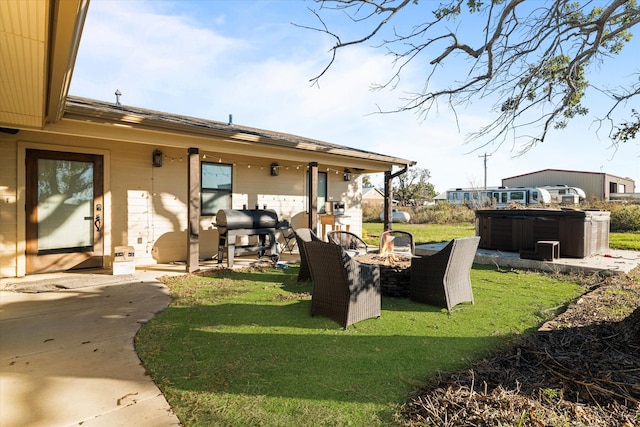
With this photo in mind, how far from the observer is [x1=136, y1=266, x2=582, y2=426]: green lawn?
2.13m

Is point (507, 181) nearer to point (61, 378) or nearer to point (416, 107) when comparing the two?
point (416, 107)

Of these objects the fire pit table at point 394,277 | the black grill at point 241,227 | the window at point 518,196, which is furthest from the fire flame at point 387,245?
the window at point 518,196

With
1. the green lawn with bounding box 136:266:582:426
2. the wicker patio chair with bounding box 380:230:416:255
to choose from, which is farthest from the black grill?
the wicker patio chair with bounding box 380:230:416:255

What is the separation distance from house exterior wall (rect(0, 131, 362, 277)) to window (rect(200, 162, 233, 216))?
0.51ft

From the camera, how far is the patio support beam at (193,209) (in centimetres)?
614

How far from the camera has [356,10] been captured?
4020mm

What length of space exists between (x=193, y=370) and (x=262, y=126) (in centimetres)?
995

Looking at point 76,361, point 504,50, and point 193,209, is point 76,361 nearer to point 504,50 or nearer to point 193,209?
point 193,209

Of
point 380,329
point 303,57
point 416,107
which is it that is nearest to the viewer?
point 380,329

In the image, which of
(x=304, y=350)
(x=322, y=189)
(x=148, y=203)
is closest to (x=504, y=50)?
(x=304, y=350)

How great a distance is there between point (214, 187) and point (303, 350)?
588 centimetres

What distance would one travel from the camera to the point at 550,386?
→ 2234mm

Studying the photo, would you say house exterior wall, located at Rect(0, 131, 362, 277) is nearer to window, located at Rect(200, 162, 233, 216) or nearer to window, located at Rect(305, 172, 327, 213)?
window, located at Rect(200, 162, 233, 216)

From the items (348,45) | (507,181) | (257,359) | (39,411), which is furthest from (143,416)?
(507,181)
